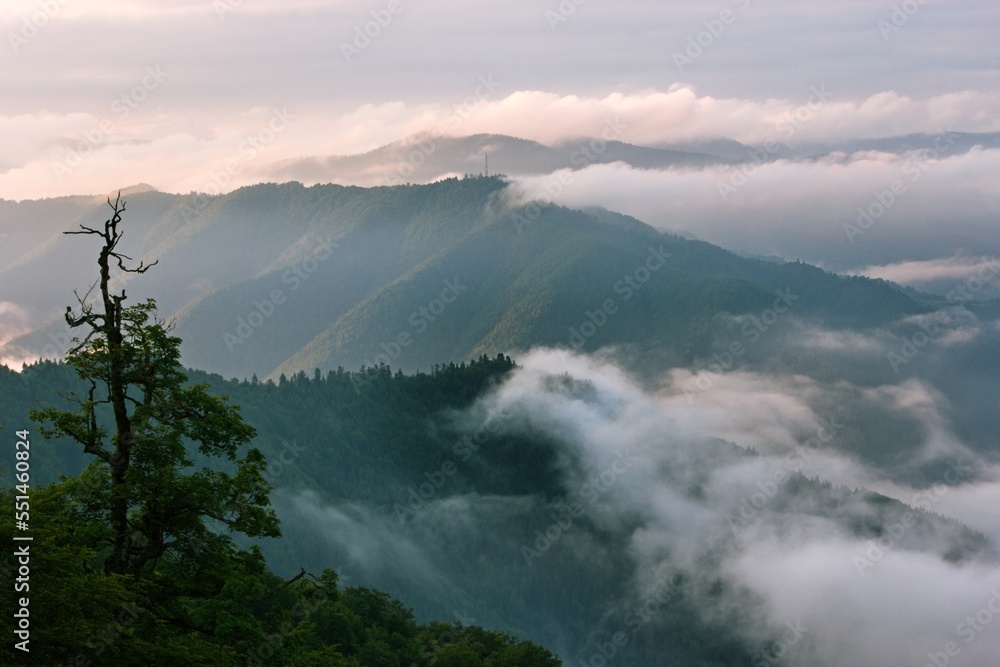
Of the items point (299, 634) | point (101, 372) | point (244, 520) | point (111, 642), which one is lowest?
point (111, 642)

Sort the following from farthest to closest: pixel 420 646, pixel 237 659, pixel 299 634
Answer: pixel 420 646, pixel 299 634, pixel 237 659

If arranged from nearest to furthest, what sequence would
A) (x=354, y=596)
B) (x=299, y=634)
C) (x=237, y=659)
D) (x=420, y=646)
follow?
(x=237, y=659) < (x=299, y=634) < (x=420, y=646) < (x=354, y=596)

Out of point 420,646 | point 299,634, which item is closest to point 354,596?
point 420,646

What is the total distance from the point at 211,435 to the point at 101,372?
12.3ft

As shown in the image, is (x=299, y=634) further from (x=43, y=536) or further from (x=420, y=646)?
(x=420, y=646)

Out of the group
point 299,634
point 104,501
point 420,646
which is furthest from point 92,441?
point 420,646

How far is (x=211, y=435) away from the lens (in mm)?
34281

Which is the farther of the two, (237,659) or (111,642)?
(237,659)

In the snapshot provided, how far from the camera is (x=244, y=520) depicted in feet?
111

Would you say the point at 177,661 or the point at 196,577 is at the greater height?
→ the point at 196,577

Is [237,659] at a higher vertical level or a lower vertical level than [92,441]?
lower

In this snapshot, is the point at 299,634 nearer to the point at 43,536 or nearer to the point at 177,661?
the point at 177,661

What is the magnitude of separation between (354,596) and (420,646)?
14.8 metres

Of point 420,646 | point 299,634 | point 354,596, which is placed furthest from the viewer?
point 354,596
